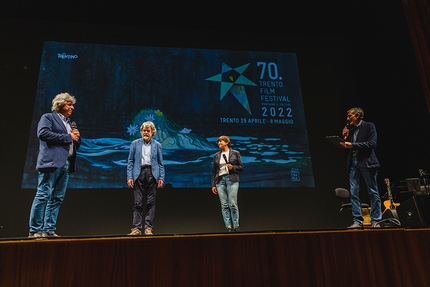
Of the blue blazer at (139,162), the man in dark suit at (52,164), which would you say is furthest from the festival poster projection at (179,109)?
the man in dark suit at (52,164)

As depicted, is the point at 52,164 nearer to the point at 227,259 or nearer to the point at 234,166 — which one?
the point at 227,259

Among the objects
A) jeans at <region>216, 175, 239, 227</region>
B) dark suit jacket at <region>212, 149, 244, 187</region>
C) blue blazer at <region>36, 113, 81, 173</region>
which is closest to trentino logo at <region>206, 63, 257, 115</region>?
dark suit jacket at <region>212, 149, 244, 187</region>

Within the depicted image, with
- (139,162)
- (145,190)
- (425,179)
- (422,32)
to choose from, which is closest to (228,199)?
(145,190)

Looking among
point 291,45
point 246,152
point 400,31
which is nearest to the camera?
point 400,31

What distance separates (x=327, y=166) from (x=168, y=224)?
2683 mm

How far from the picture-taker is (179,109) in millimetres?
5289

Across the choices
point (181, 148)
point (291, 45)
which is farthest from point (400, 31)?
point (181, 148)

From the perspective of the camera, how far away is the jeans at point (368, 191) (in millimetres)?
3389

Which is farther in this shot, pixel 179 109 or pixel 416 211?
pixel 179 109

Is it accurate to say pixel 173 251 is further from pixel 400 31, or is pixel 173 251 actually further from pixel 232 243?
pixel 400 31

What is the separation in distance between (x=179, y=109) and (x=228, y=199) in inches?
70.9

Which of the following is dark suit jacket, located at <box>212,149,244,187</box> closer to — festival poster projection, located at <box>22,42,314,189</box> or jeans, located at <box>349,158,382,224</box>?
festival poster projection, located at <box>22,42,314,189</box>

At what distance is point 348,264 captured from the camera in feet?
5.04

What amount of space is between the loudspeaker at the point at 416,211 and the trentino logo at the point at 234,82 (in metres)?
2.54
